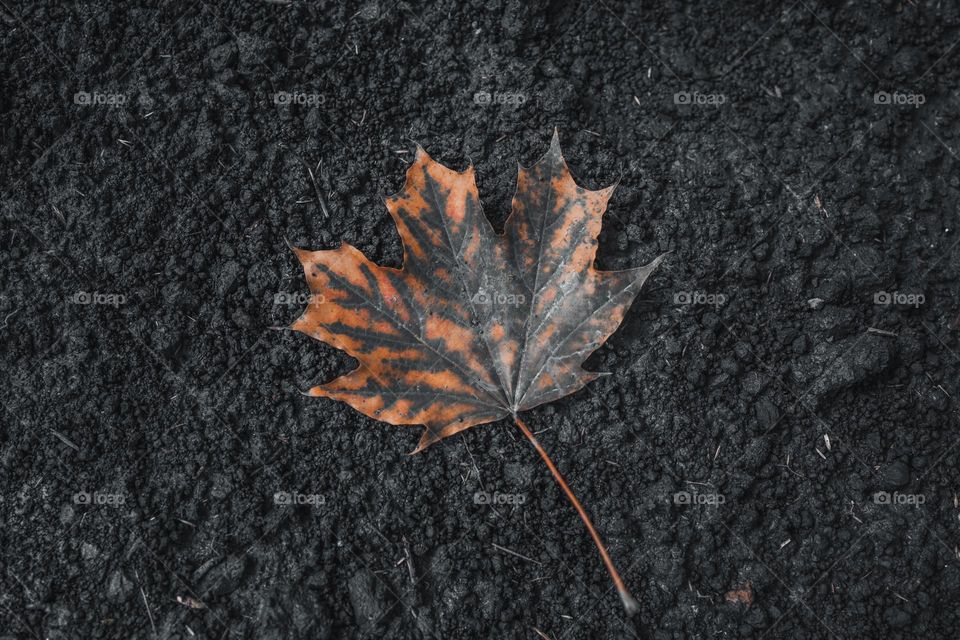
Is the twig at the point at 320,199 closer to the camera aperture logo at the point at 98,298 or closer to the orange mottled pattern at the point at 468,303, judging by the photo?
the orange mottled pattern at the point at 468,303

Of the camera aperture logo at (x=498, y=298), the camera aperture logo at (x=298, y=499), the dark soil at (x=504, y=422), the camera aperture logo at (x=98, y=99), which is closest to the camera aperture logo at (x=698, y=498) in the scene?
the dark soil at (x=504, y=422)

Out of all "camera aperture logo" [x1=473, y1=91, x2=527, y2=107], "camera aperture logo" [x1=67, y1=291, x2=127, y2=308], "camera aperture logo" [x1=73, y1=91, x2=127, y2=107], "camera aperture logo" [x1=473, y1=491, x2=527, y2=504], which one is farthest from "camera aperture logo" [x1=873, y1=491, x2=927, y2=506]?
"camera aperture logo" [x1=73, y1=91, x2=127, y2=107]

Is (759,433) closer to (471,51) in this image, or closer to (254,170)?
(471,51)

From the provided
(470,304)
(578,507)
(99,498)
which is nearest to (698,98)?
(470,304)

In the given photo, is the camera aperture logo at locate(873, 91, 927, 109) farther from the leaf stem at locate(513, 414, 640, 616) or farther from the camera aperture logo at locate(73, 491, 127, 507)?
the camera aperture logo at locate(73, 491, 127, 507)

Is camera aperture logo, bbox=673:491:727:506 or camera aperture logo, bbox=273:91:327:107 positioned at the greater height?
camera aperture logo, bbox=273:91:327:107

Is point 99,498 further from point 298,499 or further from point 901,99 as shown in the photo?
point 901,99
